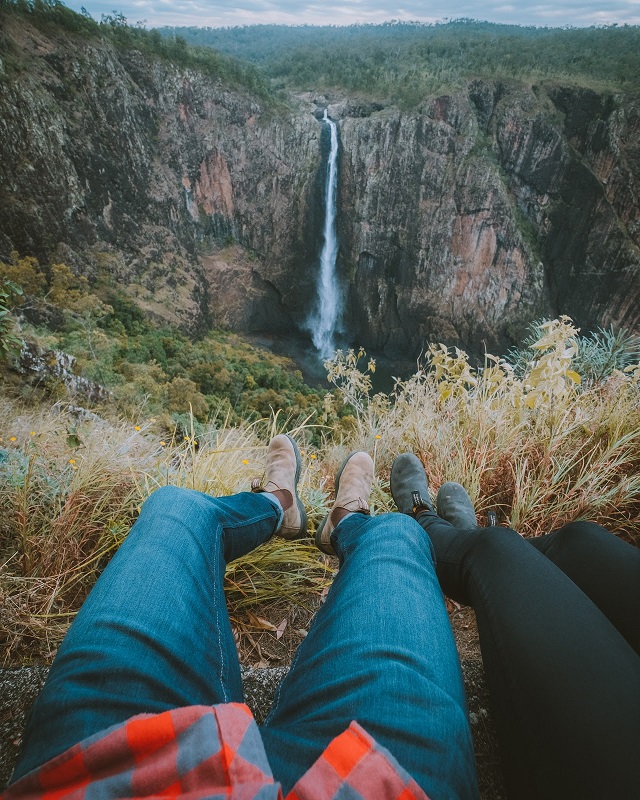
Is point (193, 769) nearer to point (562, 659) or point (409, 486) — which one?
point (562, 659)

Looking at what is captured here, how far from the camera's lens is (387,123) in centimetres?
1931

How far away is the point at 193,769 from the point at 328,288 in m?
22.1

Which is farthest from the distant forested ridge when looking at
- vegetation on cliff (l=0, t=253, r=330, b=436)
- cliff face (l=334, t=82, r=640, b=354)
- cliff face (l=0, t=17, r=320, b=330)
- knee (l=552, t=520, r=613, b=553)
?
knee (l=552, t=520, r=613, b=553)

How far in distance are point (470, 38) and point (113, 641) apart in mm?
37560

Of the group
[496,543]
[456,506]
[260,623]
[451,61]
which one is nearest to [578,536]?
[496,543]

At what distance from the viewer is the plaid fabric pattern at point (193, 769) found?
0.40m

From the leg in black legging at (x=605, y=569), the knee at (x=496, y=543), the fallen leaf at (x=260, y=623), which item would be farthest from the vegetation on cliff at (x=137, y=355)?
the leg in black legging at (x=605, y=569)

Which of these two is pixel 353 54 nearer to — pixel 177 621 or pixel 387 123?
pixel 387 123

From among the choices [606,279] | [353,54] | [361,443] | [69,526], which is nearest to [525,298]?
[606,279]

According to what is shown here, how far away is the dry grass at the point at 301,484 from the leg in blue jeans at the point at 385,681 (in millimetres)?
446

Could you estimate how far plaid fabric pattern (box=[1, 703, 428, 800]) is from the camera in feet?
1.31

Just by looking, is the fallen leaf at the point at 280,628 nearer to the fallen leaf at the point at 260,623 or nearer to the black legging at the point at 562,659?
the fallen leaf at the point at 260,623

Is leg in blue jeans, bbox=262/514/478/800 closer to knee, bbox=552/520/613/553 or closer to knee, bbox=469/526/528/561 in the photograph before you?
knee, bbox=469/526/528/561

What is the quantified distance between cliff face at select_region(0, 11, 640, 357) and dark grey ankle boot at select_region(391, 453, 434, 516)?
16.0m
